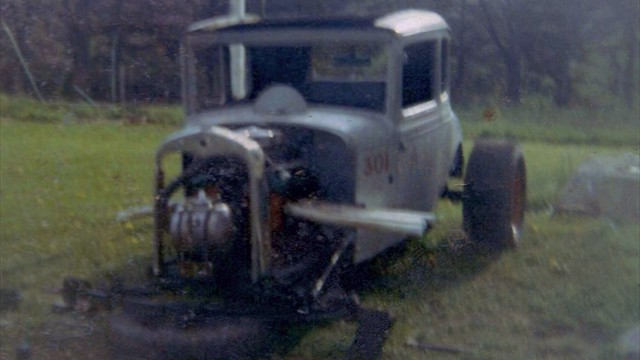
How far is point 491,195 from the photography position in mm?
7777

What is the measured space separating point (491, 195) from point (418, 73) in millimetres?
1134

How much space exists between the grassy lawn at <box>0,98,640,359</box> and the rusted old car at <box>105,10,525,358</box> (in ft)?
1.22

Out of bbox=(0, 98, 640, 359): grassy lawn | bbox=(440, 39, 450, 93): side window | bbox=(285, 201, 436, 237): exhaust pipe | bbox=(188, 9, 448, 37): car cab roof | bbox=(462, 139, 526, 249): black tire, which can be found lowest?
bbox=(0, 98, 640, 359): grassy lawn

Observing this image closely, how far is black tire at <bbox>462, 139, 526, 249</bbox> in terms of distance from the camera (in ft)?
25.5

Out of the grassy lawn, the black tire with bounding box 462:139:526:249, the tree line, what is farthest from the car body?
the tree line

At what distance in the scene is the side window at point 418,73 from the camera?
6949mm

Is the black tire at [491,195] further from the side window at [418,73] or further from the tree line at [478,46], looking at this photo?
the tree line at [478,46]

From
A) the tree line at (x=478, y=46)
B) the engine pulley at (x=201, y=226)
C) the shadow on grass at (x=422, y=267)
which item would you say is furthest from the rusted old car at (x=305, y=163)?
the tree line at (x=478, y=46)

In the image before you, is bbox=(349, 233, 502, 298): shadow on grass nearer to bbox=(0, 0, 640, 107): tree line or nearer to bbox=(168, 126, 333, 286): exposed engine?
bbox=(168, 126, 333, 286): exposed engine

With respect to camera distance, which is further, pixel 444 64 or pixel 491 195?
pixel 444 64

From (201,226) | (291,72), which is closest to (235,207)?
(201,226)

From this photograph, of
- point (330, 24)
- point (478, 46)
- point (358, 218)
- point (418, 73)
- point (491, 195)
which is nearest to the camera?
point (358, 218)

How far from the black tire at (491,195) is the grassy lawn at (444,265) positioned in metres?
0.18

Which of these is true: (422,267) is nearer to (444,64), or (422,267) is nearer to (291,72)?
(444,64)
